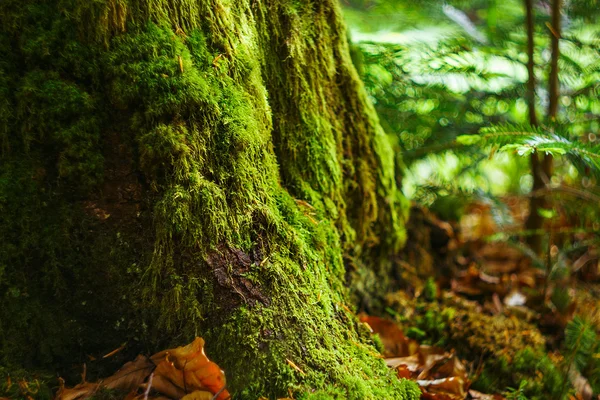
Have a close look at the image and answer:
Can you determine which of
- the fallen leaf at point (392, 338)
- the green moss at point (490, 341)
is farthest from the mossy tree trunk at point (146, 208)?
the green moss at point (490, 341)

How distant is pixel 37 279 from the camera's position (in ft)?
5.56

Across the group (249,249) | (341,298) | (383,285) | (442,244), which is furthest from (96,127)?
(442,244)

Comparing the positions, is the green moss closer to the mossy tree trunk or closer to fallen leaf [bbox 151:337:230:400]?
the mossy tree trunk

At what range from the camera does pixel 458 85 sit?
3123 millimetres

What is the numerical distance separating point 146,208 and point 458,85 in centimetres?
238

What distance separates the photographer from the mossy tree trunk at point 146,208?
1.62 meters

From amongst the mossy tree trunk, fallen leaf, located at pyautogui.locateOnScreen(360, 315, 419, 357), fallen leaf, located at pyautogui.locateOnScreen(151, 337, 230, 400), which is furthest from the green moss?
fallen leaf, located at pyautogui.locateOnScreen(151, 337, 230, 400)

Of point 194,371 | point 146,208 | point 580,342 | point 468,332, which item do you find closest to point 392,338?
point 468,332

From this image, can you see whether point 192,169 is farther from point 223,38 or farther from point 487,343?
point 487,343

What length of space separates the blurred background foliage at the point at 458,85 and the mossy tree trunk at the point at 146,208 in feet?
4.33

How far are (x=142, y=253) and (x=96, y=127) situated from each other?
50 cm

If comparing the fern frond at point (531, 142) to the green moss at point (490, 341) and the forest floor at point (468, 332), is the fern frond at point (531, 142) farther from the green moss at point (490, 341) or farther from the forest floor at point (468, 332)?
the green moss at point (490, 341)

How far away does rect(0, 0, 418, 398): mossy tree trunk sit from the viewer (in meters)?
1.62

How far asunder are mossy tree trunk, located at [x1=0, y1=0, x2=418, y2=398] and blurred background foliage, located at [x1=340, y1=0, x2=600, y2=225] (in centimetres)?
132
